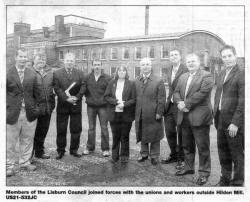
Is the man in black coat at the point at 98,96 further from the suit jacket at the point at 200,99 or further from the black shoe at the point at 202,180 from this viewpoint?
the black shoe at the point at 202,180

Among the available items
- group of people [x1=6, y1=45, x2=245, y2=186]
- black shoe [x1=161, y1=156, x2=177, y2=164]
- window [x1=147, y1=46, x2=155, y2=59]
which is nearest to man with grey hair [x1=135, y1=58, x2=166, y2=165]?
group of people [x1=6, y1=45, x2=245, y2=186]

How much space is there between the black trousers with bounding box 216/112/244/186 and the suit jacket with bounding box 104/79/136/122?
1.04 metres

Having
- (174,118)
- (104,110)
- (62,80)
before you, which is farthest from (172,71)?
(62,80)

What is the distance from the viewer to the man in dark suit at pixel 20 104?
9.50ft

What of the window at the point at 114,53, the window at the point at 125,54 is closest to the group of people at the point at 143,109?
the window at the point at 114,53

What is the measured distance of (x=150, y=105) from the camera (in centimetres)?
321

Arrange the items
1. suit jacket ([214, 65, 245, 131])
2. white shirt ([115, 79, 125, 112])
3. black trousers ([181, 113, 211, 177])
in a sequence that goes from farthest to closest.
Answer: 1. white shirt ([115, 79, 125, 112])
2. black trousers ([181, 113, 211, 177])
3. suit jacket ([214, 65, 245, 131])

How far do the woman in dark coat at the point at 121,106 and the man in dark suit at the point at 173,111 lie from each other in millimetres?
448

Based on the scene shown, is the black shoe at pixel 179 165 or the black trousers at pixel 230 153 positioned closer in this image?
the black trousers at pixel 230 153

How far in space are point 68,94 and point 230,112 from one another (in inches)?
75.9

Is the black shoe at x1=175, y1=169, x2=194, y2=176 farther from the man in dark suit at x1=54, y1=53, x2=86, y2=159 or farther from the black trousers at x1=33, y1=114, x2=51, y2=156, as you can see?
the black trousers at x1=33, y1=114, x2=51, y2=156

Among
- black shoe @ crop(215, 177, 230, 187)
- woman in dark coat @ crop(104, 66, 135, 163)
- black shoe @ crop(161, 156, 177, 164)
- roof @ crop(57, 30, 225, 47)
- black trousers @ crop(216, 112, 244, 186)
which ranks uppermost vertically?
roof @ crop(57, 30, 225, 47)

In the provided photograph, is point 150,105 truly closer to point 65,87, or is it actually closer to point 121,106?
point 121,106

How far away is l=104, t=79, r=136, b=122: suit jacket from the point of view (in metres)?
3.26
